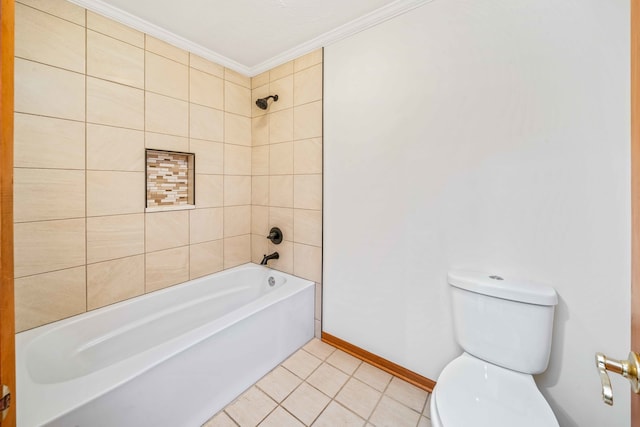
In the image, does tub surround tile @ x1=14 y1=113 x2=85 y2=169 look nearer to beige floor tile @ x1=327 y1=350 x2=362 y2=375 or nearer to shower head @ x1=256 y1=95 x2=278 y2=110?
shower head @ x1=256 y1=95 x2=278 y2=110

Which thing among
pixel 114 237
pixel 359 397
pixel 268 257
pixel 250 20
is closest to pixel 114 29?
pixel 250 20

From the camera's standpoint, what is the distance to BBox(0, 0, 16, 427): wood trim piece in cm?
55

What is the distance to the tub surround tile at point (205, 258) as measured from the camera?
83.8 inches

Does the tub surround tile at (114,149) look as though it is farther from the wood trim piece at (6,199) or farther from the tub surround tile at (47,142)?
the wood trim piece at (6,199)

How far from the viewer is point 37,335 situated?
137 centimetres

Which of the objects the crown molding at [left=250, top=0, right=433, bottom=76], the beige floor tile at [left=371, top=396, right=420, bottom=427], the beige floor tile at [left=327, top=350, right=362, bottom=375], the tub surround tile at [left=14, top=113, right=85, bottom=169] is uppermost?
the crown molding at [left=250, top=0, right=433, bottom=76]

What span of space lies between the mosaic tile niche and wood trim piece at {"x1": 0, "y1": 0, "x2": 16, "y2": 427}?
1.35 m

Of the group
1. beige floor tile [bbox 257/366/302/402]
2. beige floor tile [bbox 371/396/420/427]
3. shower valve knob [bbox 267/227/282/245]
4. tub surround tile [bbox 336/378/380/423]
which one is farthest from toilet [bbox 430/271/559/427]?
shower valve knob [bbox 267/227/282/245]

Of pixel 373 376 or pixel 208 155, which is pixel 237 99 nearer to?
pixel 208 155

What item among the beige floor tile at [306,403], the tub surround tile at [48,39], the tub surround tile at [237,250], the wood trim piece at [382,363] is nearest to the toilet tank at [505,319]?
the wood trim piece at [382,363]

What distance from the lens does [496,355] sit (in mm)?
1206

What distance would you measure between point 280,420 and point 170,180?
1820 millimetres

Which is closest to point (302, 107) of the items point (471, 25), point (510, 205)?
point (471, 25)

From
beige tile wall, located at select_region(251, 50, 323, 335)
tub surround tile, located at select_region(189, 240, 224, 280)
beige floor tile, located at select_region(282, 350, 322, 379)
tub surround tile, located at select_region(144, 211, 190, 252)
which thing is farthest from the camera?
tub surround tile, located at select_region(189, 240, 224, 280)
